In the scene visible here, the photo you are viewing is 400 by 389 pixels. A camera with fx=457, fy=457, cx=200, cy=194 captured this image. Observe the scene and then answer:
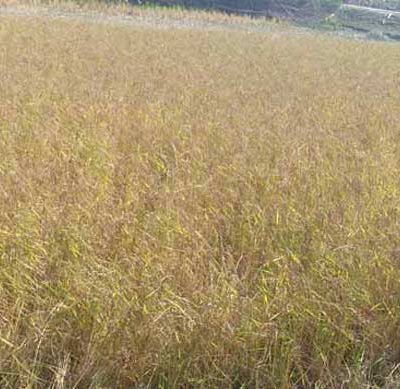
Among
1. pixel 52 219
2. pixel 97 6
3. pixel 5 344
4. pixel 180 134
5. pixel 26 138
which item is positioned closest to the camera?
pixel 5 344

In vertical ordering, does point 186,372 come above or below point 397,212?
below

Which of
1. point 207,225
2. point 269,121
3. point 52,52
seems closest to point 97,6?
point 52,52

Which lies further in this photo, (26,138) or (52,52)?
(52,52)

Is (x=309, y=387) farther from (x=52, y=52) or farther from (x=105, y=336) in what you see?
(x=52, y=52)

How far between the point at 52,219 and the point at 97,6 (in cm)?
2622

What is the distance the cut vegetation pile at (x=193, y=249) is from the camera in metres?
1.68

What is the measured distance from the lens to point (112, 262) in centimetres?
205

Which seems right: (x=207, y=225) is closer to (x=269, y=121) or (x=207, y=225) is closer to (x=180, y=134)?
(x=180, y=134)

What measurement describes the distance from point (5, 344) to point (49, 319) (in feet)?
0.58

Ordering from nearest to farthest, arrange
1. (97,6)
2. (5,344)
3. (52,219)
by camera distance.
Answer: (5,344), (52,219), (97,6)

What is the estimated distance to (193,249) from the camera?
2.22 m

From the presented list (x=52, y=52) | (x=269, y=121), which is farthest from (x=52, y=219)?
(x=52, y=52)

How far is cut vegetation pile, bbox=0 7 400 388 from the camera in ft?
5.52

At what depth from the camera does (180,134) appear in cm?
398
